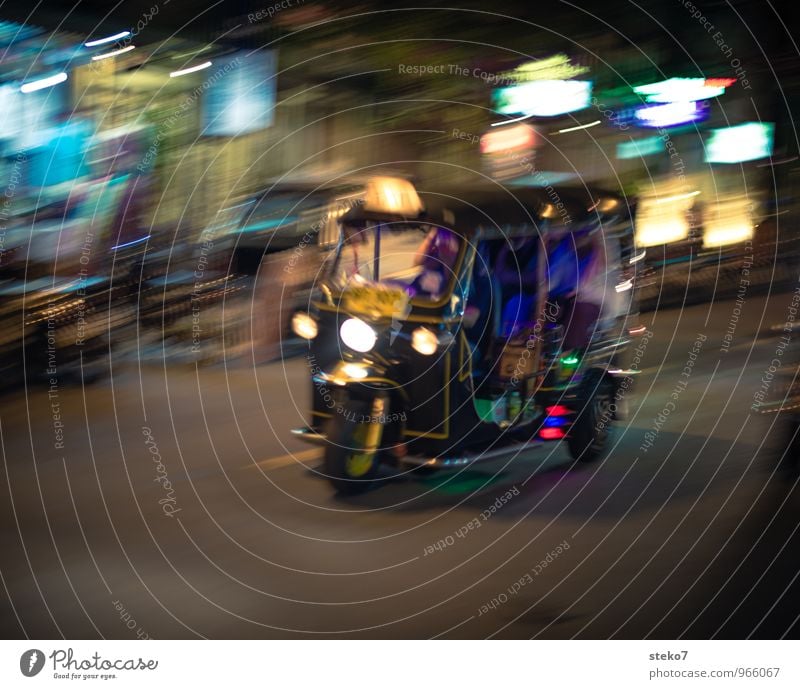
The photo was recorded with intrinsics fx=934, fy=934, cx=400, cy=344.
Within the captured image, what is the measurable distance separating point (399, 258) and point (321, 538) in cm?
92

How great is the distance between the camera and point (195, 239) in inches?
111

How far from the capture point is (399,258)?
3.00m

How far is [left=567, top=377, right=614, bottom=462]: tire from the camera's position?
11.2 feet

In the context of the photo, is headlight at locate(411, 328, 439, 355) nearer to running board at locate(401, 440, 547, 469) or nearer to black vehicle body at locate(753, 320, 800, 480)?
running board at locate(401, 440, 547, 469)

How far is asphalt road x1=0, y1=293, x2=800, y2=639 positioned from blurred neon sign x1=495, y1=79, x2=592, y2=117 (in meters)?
0.86

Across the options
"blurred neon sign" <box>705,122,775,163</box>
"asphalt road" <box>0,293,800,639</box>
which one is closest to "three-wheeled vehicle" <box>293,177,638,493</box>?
"asphalt road" <box>0,293,800,639</box>

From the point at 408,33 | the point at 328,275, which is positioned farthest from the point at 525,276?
the point at 408,33

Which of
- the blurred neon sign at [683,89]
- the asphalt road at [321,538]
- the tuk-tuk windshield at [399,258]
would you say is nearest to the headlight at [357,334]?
the tuk-tuk windshield at [399,258]

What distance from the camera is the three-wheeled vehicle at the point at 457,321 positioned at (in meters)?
3.00

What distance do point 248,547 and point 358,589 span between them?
0.36 metres

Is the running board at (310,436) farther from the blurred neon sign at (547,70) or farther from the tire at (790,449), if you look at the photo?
the tire at (790,449)

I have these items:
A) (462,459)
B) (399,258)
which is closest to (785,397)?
(462,459)

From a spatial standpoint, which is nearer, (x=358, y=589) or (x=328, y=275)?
(x=358, y=589)

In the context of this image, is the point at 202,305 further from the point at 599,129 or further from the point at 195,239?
the point at 599,129
